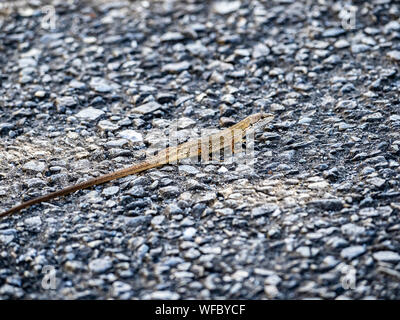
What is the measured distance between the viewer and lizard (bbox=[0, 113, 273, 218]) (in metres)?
3.74

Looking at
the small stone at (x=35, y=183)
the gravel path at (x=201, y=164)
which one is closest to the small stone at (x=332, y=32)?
the gravel path at (x=201, y=164)

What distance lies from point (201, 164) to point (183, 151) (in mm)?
177

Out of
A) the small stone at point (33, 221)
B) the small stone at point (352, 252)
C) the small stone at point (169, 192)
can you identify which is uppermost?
the small stone at point (169, 192)

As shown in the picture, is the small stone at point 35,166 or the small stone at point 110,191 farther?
the small stone at point 35,166

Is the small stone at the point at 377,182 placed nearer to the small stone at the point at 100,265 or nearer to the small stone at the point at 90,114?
the small stone at the point at 100,265

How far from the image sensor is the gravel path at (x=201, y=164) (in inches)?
121

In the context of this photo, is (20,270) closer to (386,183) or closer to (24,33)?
(386,183)

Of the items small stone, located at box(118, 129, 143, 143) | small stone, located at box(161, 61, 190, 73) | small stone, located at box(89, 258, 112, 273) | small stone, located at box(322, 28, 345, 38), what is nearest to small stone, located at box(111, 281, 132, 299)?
small stone, located at box(89, 258, 112, 273)

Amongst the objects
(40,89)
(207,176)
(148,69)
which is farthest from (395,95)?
(40,89)

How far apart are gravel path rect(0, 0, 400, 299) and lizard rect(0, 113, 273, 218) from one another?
5cm

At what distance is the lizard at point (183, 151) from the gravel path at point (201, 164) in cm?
5

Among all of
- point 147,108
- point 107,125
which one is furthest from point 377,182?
point 107,125

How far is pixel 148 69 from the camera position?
515 centimetres

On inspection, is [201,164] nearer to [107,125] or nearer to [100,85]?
[107,125]
